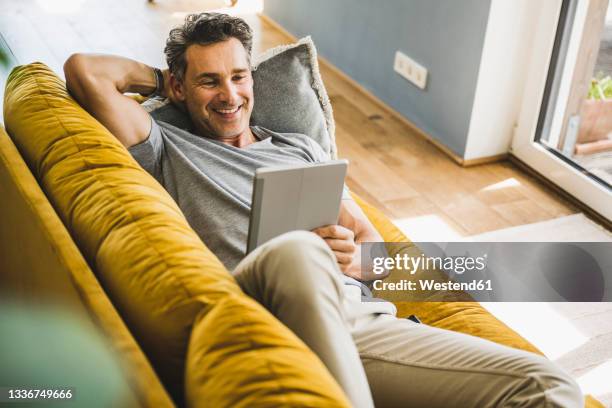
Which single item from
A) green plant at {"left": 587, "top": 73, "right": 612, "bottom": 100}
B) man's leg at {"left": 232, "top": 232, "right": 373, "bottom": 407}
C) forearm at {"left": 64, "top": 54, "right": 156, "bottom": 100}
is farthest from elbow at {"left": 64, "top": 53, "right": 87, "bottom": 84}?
green plant at {"left": 587, "top": 73, "right": 612, "bottom": 100}

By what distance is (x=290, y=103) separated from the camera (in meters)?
2.20

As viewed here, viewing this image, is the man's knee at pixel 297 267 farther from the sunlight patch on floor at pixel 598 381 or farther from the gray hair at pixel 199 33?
the sunlight patch on floor at pixel 598 381

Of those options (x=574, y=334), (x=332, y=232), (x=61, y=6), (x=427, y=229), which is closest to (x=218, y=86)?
(x=332, y=232)

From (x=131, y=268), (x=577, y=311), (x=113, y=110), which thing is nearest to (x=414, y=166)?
(x=577, y=311)

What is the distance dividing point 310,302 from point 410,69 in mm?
2525

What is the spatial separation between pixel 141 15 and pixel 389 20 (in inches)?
70.0

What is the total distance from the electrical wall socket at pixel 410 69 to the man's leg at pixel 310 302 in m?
2.36

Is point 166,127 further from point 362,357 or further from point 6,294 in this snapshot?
point 362,357

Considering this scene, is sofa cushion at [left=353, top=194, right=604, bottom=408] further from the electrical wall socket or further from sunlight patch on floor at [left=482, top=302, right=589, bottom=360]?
the electrical wall socket

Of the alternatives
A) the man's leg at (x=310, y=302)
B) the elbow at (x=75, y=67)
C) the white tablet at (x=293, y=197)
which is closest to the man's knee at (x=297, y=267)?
the man's leg at (x=310, y=302)

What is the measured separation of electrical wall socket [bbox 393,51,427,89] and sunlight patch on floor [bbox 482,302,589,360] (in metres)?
1.30

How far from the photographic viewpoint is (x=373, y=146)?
3.46 metres

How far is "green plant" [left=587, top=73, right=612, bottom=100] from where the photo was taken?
3033 mm

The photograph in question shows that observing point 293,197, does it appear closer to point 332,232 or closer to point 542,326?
point 332,232
